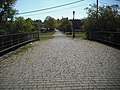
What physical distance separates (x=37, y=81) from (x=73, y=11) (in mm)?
34265

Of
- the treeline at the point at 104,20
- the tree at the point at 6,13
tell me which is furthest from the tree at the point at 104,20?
the tree at the point at 6,13

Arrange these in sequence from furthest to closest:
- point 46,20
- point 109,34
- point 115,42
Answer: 1. point 46,20
2. point 109,34
3. point 115,42

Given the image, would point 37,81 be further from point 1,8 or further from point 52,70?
point 1,8

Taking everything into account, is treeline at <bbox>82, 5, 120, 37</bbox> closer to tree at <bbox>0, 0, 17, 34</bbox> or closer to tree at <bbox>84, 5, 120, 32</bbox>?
tree at <bbox>84, 5, 120, 32</bbox>

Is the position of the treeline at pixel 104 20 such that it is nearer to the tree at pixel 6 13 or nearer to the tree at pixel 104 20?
the tree at pixel 104 20

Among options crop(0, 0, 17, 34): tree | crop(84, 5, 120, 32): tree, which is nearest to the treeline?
crop(84, 5, 120, 32): tree

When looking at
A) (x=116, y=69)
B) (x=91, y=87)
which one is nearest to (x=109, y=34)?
(x=116, y=69)

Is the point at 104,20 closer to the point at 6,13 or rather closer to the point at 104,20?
the point at 104,20

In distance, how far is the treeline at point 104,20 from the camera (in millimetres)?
30091

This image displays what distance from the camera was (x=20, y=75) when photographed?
665 cm

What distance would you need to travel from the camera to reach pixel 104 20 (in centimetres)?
3103

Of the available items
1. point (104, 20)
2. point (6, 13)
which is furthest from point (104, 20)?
point (6, 13)

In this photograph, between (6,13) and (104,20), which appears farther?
(6,13)

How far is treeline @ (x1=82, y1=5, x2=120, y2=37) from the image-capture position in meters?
30.1
